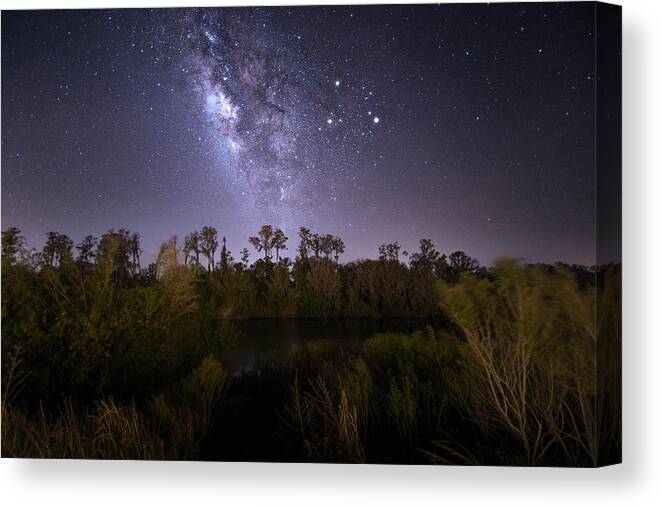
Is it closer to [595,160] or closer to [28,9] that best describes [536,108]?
[595,160]

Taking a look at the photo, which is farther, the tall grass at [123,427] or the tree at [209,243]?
the tree at [209,243]

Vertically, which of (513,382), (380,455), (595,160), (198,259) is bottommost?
(380,455)

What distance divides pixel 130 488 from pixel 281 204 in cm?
253

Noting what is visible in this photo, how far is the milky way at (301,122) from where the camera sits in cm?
495

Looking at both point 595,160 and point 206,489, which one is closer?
point 595,160

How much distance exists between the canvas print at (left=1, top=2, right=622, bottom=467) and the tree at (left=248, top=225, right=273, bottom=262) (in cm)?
2

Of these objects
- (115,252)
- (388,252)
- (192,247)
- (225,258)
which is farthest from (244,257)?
(388,252)

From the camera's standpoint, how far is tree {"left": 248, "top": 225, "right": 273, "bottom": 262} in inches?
205

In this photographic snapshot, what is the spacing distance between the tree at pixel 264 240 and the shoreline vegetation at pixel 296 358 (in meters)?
0.02

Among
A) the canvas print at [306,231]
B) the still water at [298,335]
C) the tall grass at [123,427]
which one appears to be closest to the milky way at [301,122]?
the canvas print at [306,231]

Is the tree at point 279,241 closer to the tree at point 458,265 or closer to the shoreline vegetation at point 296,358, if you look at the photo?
the shoreline vegetation at point 296,358

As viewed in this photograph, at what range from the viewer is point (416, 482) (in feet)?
16.6

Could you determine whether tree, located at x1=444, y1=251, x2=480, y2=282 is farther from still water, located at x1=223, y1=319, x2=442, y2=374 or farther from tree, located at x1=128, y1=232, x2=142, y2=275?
tree, located at x1=128, y1=232, x2=142, y2=275

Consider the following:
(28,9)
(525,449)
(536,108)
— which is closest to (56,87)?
(28,9)
